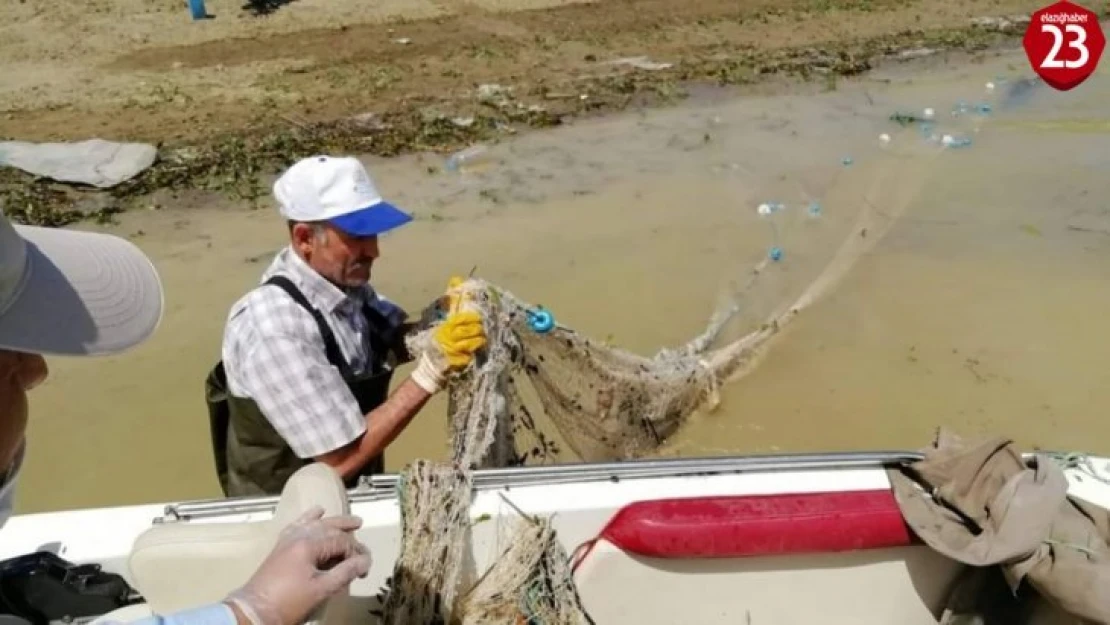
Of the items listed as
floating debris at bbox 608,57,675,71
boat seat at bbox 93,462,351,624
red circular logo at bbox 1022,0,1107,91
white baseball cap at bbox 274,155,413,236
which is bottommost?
floating debris at bbox 608,57,675,71

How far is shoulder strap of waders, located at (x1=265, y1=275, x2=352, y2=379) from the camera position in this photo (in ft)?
8.80

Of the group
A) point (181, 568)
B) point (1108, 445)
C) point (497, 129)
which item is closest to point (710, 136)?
point (497, 129)

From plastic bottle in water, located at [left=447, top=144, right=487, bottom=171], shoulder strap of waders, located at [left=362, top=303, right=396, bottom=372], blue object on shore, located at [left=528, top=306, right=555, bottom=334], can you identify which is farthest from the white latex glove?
plastic bottle in water, located at [left=447, top=144, right=487, bottom=171]

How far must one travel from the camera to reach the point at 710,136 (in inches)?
355

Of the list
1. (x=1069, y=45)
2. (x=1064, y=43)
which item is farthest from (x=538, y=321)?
(x=1064, y=43)

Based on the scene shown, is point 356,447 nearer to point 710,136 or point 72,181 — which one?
point 72,181

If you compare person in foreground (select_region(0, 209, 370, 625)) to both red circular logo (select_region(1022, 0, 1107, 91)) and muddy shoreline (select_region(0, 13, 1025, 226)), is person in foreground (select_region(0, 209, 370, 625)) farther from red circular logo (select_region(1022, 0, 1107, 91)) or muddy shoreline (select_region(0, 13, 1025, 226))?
red circular logo (select_region(1022, 0, 1107, 91))

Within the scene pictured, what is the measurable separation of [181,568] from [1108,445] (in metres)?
4.84

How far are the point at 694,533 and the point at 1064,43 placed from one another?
12599 millimetres

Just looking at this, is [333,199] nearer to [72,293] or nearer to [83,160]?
[72,293]

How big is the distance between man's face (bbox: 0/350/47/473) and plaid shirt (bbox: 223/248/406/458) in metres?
1.07

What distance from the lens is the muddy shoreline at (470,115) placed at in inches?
300

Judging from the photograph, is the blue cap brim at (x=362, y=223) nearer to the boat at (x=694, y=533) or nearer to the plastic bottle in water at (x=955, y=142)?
the boat at (x=694, y=533)

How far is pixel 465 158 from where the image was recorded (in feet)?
27.4
